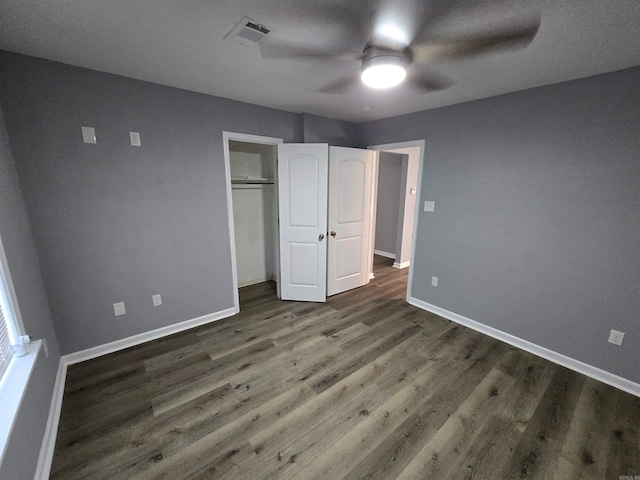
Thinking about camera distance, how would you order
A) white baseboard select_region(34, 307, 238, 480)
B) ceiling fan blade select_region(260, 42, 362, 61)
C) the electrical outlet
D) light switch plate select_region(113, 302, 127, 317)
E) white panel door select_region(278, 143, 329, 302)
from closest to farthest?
white baseboard select_region(34, 307, 238, 480)
ceiling fan blade select_region(260, 42, 362, 61)
the electrical outlet
light switch plate select_region(113, 302, 127, 317)
white panel door select_region(278, 143, 329, 302)

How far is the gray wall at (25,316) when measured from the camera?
109 cm

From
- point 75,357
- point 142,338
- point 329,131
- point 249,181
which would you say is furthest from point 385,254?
point 75,357

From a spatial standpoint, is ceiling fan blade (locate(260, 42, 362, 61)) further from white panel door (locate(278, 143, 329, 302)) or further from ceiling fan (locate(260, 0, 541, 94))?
white panel door (locate(278, 143, 329, 302))

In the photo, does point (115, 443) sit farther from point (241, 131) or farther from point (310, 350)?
point (241, 131)

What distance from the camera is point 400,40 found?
1.44 metres

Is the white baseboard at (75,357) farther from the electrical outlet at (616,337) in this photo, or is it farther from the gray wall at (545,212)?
the electrical outlet at (616,337)

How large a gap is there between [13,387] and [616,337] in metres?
3.87

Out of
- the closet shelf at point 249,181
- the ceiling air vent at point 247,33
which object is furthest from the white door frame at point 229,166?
the ceiling air vent at point 247,33

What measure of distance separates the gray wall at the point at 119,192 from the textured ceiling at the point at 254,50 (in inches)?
8.3

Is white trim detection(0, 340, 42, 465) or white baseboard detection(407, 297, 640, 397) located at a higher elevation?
white trim detection(0, 340, 42, 465)

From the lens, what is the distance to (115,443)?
4.91 feet

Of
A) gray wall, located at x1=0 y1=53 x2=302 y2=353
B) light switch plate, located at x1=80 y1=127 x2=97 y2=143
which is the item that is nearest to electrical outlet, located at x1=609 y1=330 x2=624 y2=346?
gray wall, located at x1=0 y1=53 x2=302 y2=353

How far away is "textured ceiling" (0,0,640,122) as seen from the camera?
1.23m

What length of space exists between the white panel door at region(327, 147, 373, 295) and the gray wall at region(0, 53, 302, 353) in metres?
1.14
